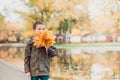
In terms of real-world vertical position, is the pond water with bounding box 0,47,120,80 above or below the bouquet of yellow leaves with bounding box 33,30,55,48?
below

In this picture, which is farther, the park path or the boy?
the park path

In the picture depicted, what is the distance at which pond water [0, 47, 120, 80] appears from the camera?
165 inches

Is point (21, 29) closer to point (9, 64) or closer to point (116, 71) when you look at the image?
point (9, 64)

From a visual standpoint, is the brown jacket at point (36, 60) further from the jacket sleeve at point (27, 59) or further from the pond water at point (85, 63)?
the pond water at point (85, 63)

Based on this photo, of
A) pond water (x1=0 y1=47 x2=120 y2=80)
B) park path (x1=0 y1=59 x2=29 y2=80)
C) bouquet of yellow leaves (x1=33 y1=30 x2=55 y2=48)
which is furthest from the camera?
park path (x1=0 y1=59 x2=29 y2=80)

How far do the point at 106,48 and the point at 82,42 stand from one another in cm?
34

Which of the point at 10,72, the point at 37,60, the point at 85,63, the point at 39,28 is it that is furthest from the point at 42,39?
the point at 10,72

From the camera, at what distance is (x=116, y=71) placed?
4.19 meters

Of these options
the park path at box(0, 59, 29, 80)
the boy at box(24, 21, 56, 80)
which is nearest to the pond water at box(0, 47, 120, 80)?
the park path at box(0, 59, 29, 80)

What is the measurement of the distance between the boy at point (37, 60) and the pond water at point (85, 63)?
1.14 m

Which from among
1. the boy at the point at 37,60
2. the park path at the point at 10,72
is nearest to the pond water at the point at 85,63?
the park path at the point at 10,72

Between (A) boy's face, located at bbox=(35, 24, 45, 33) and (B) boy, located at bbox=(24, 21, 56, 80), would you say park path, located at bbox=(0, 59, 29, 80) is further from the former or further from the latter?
(A) boy's face, located at bbox=(35, 24, 45, 33)

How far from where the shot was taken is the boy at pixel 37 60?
122 inches

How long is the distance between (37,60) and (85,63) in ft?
4.07
